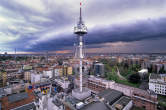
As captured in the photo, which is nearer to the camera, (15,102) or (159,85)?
(15,102)

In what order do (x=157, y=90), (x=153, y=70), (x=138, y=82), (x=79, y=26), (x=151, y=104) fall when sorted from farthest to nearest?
(x=153, y=70) → (x=138, y=82) → (x=157, y=90) → (x=79, y=26) → (x=151, y=104)

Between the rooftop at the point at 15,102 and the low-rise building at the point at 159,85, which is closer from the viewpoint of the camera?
the rooftop at the point at 15,102

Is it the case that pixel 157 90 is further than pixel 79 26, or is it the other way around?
pixel 157 90

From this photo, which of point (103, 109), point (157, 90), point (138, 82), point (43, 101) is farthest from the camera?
point (138, 82)

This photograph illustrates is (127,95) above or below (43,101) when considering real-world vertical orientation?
below

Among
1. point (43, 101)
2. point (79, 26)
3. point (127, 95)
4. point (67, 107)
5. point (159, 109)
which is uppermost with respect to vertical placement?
point (79, 26)

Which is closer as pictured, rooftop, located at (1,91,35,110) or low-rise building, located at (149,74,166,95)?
rooftop, located at (1,91,35,110)

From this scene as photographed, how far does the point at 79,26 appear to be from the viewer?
18422mm

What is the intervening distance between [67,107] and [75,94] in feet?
24.7

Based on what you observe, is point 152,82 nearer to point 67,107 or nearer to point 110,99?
point 110,99

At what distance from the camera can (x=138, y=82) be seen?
28750 millimetres

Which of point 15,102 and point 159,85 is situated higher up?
point 159,85

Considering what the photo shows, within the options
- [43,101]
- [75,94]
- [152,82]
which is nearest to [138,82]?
[152,82]

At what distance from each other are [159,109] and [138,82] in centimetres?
1385
